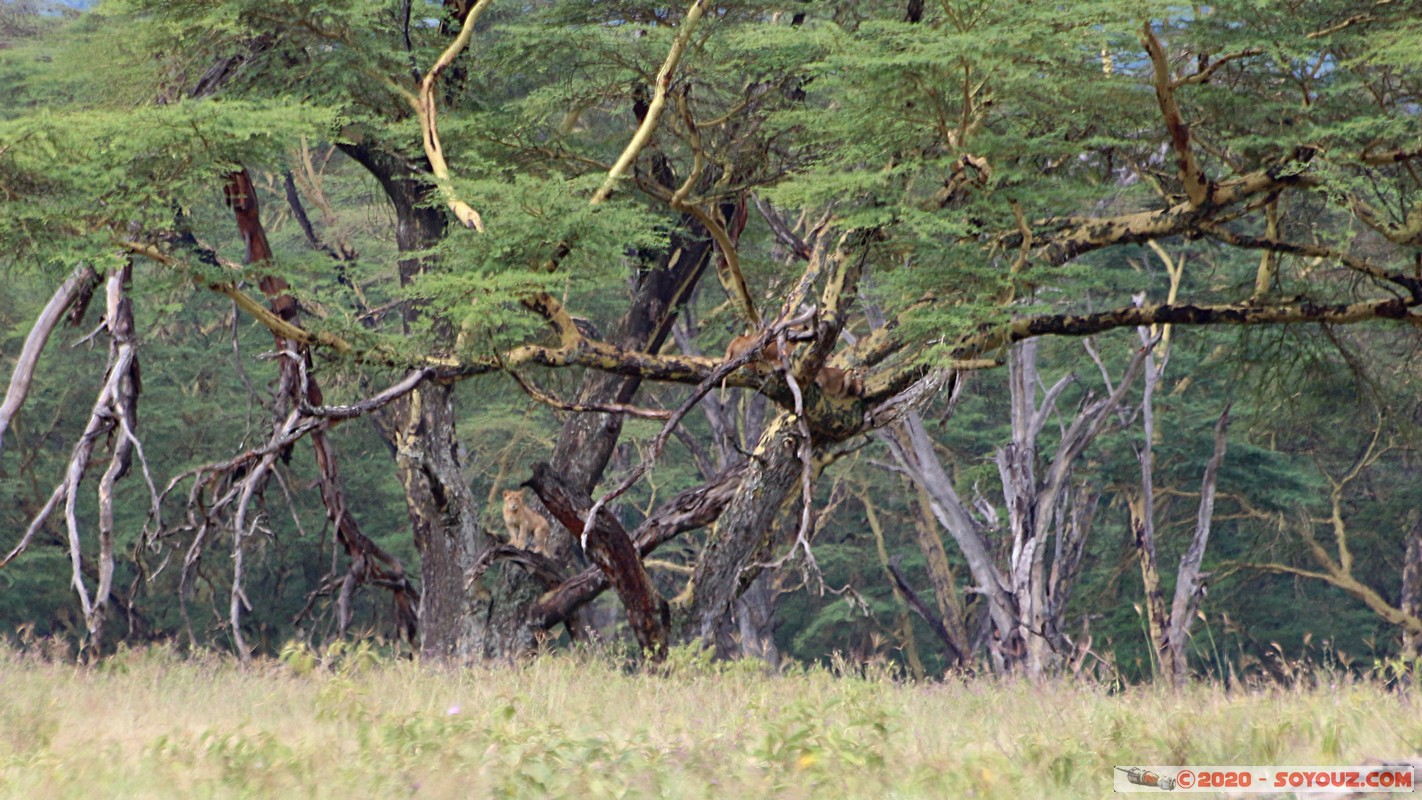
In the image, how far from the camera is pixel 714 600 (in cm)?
1180

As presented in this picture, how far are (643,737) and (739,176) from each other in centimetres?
718

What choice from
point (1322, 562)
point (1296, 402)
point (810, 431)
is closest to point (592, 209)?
point (810, 431)

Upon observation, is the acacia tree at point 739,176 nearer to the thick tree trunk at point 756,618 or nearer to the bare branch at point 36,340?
the bare branch at point 36,340

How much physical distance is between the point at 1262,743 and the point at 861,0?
841 centimetres

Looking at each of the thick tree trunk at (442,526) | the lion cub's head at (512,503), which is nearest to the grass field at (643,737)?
the thick tree trunk at (442,526)

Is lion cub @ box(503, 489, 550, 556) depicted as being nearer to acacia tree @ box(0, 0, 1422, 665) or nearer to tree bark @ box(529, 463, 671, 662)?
acacia tree @ box(0, 0, 1422, 665)

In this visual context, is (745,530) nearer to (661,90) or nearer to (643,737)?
(661,90)

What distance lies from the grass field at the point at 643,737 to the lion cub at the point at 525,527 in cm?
579

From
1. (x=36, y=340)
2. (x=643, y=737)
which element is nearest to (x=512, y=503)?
(x=36, y=340)

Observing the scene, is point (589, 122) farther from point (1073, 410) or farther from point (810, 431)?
point (1073, 410)

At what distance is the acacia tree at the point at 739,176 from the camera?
9.30m

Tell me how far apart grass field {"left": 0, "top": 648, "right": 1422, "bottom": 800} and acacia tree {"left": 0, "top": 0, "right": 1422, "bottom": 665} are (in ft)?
7.95

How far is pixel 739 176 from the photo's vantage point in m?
12.3

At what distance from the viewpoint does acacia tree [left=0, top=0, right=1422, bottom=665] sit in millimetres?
9297
